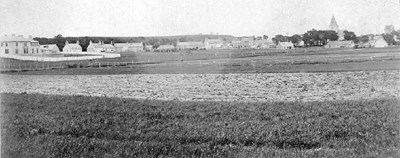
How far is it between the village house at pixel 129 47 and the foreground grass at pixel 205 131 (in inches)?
5602

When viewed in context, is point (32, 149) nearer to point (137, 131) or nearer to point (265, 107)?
point (137, 131)

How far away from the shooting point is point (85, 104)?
49.9 ft

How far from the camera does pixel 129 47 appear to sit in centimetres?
15600

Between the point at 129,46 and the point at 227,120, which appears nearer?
the point at 227,120

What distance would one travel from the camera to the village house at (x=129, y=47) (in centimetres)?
15457

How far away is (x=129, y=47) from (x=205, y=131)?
14948 centimetres

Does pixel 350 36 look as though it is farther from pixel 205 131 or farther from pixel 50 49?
pixel 205 131

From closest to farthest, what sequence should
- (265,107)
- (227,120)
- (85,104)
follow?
(227,120)
(265,107)
(85,104)

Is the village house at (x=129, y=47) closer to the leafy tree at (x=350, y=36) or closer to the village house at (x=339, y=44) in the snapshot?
the village house at (x=339, y=44)

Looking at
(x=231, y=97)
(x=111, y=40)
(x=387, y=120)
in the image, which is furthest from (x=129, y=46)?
(x=387, y=120)

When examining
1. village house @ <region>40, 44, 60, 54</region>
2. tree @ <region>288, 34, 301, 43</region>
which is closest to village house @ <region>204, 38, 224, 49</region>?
tree @ <region>288, 34, 301, 43</region>

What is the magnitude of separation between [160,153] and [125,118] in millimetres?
3931

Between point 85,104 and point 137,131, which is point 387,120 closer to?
point 137,131

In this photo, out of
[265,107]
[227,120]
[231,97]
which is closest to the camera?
[227,120]
